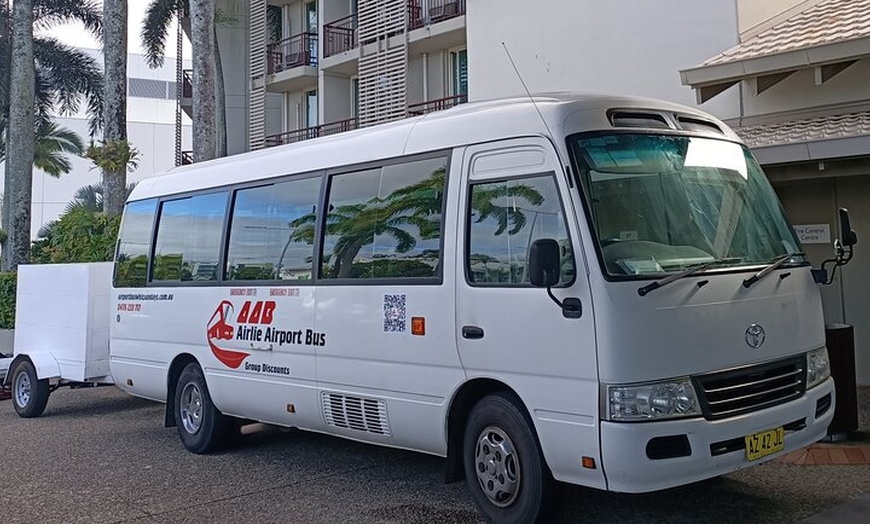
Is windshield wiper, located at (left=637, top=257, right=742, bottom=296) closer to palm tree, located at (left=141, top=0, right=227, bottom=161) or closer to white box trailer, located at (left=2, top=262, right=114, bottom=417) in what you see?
white box trailer, located at (left=2, top=262, right=114, bottom=417)

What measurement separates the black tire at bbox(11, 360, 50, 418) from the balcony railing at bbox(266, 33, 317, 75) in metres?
14.7

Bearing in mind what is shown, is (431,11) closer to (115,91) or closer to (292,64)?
(292,64)

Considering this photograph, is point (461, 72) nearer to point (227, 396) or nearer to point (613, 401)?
point (227, 396)

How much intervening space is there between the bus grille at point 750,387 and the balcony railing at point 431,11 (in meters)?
Result: 15.3

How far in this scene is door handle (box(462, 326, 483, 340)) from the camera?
5.66m

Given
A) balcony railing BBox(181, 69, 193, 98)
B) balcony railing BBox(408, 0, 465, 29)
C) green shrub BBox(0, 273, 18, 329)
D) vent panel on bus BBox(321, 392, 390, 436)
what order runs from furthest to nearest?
balcony railing BBox(181, 69, 193, 98) < green shrub BBox(0, 273, 18, 329) < balcony railing BBox(408, 0, 465, 29) < vent panel on bus BBox(321, 392, 390, 436)

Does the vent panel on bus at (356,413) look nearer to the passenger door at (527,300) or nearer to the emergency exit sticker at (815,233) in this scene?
the passenger door at (527,300)

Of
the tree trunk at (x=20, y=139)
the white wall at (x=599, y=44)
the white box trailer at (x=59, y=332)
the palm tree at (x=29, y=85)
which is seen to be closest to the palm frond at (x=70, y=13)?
the palm tree at (x=29, y=85)

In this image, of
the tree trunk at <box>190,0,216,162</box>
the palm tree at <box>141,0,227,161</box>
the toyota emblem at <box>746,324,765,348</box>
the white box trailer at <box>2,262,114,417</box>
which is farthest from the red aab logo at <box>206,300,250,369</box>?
the palm tree at <box>141,0,227,161</box>

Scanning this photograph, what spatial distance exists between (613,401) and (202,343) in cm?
500

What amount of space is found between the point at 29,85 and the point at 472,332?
2031cm

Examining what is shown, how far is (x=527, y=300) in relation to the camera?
17.6 feet

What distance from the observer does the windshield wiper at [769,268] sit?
5.32 m

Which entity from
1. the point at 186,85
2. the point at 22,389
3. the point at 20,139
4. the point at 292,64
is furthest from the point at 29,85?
the point at 22,389
